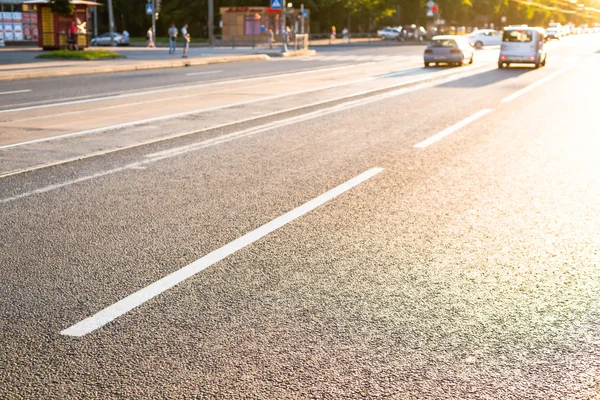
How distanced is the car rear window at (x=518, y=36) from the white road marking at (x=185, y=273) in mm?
24867

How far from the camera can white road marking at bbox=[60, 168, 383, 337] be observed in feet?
13.4

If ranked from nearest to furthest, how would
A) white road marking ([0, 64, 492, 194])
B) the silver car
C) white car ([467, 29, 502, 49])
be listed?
white road marking ([0, 64, 492, 194]), the silver car, white car ([467, 29, 502, 49])

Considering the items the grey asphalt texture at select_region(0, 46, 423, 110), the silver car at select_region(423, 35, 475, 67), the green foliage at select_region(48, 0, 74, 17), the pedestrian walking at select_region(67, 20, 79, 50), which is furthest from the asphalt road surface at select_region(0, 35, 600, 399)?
the pedestrian walking at select_region(67, 20, 79, 50)

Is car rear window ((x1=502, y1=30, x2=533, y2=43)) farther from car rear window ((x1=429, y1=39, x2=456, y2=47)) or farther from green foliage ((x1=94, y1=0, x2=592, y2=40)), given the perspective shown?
green foliage ((x1=94, y1=0, x2=592, y2=40))

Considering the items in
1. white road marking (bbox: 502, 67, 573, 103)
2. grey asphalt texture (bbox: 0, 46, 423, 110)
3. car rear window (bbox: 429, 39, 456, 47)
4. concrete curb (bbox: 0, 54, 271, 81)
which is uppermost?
car rear window (bbox: 429, 39, 456, 47)

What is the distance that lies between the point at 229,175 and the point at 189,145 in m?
2.36

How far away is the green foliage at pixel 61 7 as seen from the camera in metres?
36.7

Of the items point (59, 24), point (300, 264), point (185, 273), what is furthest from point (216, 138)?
point (59, 24)

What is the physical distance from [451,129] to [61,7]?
29.4m

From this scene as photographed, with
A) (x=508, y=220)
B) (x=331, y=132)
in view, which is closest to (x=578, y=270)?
(x=508, y=220)

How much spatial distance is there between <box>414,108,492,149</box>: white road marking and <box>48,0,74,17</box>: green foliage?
27153 millimetres

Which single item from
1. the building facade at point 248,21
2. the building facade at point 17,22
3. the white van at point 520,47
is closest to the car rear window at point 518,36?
the white van at point 520,47

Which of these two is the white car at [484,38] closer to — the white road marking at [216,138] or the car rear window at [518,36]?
the car rear window at [518,36]

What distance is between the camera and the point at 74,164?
8922mm
